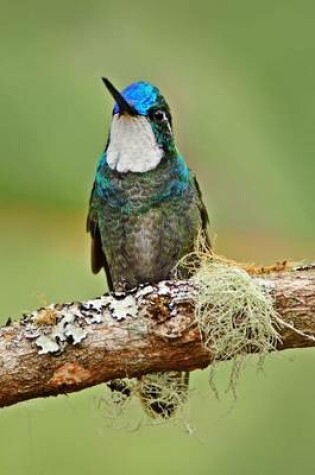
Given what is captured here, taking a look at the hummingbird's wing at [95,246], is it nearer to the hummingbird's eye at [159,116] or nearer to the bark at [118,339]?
the hummingbird's eye at [159,116]

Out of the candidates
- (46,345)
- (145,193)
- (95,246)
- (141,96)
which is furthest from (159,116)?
(46,345)

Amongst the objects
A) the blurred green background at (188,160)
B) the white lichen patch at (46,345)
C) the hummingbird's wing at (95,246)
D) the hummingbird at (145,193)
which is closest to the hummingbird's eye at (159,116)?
the hummingbird at (145,193)

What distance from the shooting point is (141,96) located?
239 cm

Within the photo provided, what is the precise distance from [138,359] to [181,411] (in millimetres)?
299

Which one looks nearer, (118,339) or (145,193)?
(118,339)

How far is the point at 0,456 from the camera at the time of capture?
116 inches

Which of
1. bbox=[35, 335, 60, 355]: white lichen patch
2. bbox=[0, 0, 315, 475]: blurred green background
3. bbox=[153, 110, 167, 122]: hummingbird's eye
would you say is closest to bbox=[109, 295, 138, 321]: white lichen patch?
bbox=[35, 335, 60, 355]: white lichen patch

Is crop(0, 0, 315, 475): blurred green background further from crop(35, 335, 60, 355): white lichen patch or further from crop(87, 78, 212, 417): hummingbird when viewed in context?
crop(35, 335, 60, 355): white lichen patch

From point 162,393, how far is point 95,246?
0.58 meters

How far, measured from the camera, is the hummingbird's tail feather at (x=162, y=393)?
6.97 ft

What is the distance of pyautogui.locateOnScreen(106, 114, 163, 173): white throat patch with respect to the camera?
2.40 m

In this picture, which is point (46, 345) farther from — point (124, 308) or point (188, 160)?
point (188, 160)

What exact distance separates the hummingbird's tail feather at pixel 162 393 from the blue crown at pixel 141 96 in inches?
22.6

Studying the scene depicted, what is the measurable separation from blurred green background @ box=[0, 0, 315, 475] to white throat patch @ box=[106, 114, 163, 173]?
1.70 feet
